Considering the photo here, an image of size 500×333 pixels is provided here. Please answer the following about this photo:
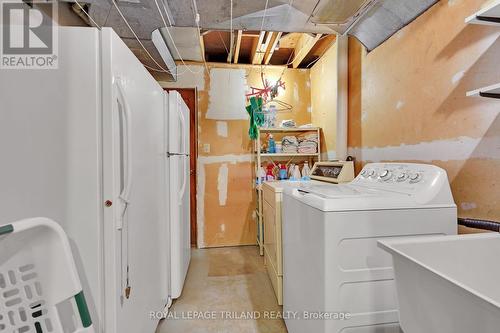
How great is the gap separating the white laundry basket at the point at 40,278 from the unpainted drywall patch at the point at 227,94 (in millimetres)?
2680

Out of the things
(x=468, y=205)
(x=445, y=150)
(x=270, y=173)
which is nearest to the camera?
(x=468, y=205)

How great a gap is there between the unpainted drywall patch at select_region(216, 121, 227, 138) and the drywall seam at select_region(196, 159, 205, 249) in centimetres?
50

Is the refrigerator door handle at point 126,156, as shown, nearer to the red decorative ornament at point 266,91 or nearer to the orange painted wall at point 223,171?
the orange painted wall at point 223,171

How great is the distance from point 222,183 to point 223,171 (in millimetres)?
167

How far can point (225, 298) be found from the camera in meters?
2.12

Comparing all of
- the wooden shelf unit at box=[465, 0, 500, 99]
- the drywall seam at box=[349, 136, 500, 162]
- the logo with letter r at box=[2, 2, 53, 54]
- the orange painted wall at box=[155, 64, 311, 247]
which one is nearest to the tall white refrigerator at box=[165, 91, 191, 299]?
the logo with letter r at box=[2, 2, 53, 54]

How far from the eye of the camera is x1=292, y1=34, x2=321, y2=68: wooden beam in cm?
269

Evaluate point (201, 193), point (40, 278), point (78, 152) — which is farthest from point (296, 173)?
point (40, 278)

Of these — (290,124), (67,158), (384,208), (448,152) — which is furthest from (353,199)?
(290,124)

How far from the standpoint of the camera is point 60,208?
93 centimetres

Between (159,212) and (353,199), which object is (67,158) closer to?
(159,212)

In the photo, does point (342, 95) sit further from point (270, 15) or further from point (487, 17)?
point (487, 17)

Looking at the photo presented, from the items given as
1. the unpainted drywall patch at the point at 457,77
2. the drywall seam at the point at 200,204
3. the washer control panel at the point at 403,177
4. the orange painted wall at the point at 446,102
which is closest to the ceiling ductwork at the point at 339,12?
the orange painted wall at the point at 446,102

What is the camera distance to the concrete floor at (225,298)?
178 cm
